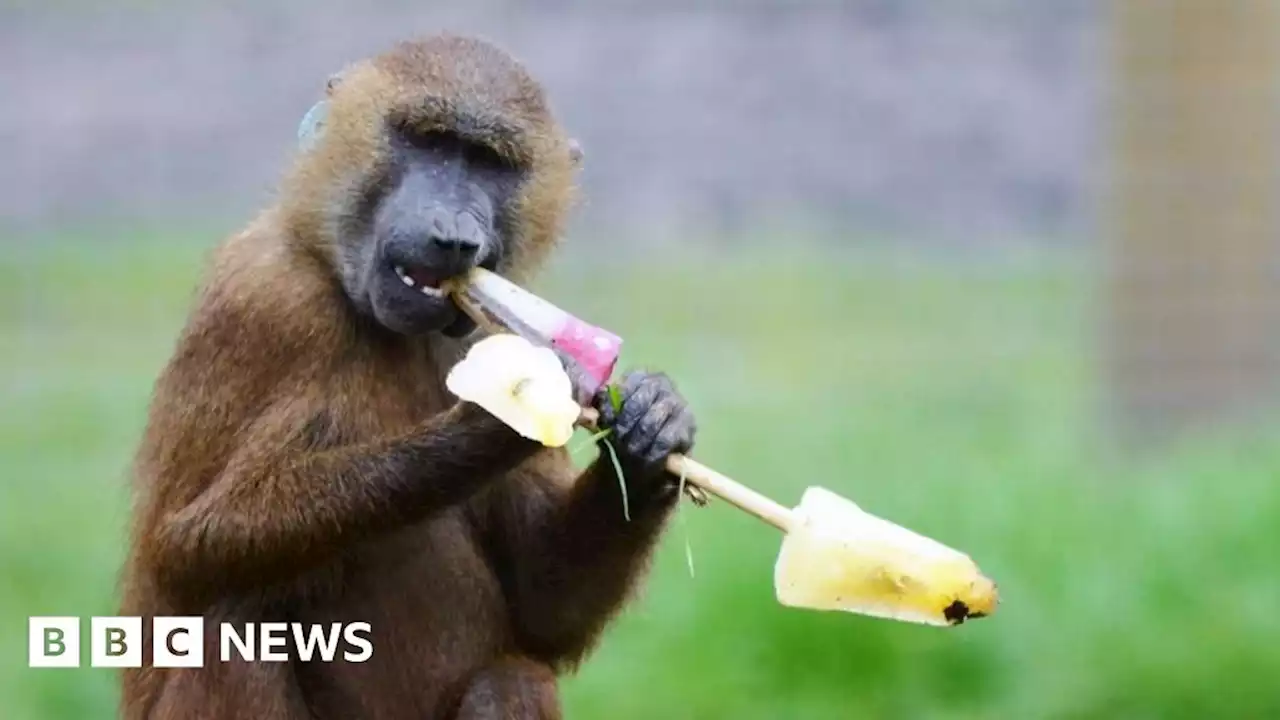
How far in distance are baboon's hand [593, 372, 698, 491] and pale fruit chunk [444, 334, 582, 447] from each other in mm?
175

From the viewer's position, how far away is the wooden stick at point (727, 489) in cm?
590

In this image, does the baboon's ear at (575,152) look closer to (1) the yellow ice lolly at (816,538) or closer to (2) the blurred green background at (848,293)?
(1) the yellow ice lolly at (816,538)

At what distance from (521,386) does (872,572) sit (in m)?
0.90

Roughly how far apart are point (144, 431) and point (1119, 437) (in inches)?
223

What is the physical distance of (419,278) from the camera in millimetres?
6355

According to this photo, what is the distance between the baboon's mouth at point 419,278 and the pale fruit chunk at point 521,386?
30 centimetres

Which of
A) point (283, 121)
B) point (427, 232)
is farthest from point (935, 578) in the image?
point (283, 121)

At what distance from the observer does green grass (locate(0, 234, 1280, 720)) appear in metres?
9.04

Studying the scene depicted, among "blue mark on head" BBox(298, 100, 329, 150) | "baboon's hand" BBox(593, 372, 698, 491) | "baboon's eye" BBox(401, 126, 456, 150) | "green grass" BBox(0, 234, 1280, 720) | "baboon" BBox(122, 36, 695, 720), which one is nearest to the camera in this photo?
"baboon's hand" BBox(593, 372, 698, 491)

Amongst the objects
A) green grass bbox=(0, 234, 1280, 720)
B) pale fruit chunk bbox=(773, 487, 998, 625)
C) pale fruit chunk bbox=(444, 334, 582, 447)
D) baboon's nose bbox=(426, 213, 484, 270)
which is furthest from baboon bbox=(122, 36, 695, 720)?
green grass bbox=(0, 234, 1280, 720)

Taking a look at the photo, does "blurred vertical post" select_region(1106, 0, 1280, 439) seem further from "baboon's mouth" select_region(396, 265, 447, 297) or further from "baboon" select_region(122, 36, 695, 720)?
"baboon's mouth" select_region(396, 265, 447, 297)

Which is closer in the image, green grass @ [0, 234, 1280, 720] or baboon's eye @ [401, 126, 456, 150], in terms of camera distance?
baboon's eye @ [401, 126, 456, 150]

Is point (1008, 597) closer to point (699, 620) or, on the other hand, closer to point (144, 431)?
point (699, 620)

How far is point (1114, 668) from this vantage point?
29.4 feet
